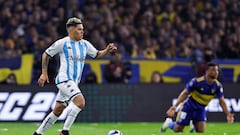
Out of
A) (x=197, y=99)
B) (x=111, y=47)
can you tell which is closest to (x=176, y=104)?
(x=197, y=99)

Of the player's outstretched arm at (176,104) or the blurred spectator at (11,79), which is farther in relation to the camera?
the blurred spectator at (11,79)

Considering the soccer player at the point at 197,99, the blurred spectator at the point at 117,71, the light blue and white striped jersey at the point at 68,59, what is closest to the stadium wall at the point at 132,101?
the blurred spectator at the point at 117,71

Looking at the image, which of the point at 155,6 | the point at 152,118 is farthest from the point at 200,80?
the point at 155,6

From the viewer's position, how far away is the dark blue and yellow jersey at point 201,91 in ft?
56.1

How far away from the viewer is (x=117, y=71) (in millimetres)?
23203

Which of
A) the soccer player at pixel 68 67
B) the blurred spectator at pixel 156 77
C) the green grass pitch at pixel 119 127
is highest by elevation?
the soccer player at pixel 68 67

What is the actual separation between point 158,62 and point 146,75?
54 cm

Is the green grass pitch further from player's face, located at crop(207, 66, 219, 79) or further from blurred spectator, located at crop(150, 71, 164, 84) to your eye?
player's face, located at crop(207, 66, 219, 79)

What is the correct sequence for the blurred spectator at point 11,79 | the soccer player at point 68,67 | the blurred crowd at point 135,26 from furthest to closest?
the blurred crowd at point 135,26
the blurred spectator at point 11,79
the soccer player at point 68,67

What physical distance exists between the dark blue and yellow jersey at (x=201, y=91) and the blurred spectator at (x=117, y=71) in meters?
5.69

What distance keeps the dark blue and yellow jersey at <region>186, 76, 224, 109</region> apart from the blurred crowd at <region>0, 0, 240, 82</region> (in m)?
6.31

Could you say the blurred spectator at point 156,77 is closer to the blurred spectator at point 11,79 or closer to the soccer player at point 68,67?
the blurred spectator at point 11,79

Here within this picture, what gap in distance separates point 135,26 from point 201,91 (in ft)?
32.2

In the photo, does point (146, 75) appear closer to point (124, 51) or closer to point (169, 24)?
point (124, 51)
